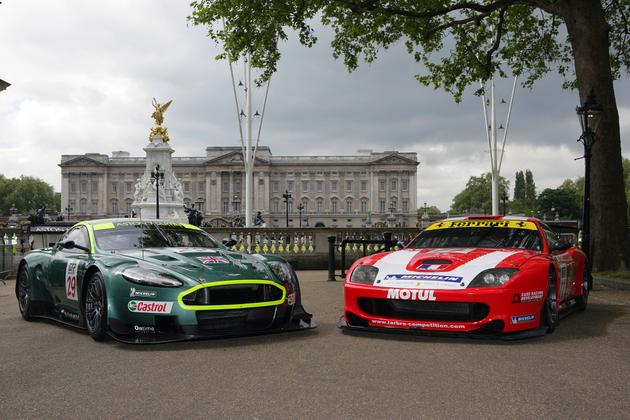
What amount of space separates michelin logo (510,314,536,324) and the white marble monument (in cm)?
3879

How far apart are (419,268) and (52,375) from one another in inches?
140

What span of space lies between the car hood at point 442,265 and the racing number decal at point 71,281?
127 inches

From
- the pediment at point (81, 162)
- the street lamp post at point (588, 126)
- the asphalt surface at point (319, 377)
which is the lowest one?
the asphalt surface at point (319, 377)

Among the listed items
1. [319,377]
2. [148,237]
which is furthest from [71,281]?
[319,377]

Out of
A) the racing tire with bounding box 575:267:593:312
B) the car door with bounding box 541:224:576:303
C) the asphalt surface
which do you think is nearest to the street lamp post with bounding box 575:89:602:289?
the racing tire with bounding box 575:267:593:312

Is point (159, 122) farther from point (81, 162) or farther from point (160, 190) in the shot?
point (81, 162)

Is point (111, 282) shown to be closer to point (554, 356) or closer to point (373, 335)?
point (373, 335)

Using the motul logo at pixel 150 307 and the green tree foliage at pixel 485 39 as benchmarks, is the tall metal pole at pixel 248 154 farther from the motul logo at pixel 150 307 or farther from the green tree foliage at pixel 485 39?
the motul logo at pixel 150 307

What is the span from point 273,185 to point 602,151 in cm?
12063

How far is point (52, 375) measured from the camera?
4.79 meters

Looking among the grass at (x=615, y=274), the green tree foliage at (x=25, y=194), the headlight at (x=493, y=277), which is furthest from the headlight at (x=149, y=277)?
the green tree foliage at (x=25, y=194)

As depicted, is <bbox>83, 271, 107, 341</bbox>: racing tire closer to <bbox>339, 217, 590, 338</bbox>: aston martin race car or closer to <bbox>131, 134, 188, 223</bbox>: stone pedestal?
<bbox>339, 217, 590, 338</bbox>: aston martin race car

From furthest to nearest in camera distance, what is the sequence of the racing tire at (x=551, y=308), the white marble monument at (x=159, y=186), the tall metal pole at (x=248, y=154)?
1. the white marble monument at (x=159, y=186)
2. the tall metal pole at (x=248, y=154)
3. the racing tire at (x=551, y=308)

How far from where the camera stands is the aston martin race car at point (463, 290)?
19.1 feet
